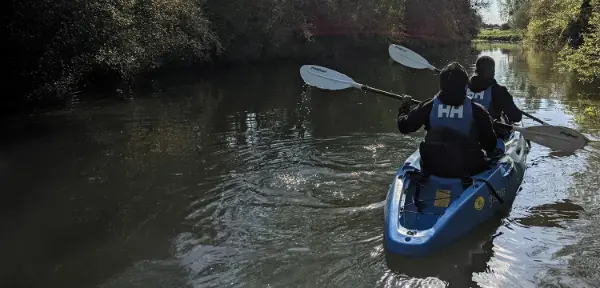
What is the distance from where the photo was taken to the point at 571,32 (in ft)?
72.3

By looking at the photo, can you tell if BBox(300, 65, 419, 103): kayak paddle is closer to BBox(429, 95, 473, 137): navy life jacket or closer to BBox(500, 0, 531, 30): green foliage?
BBox(429, 95, 473, 137): navy life jacket

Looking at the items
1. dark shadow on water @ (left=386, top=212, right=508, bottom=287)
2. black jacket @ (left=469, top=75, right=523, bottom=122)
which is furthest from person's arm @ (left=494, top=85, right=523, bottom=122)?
dark shadow on water @ (left=386, top=212, right=508, bottom=287)

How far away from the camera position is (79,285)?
152 inches

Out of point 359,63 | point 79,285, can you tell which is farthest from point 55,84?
point 359,63

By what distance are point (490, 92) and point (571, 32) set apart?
1889 centimetres

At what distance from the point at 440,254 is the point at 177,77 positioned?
50.0 feet

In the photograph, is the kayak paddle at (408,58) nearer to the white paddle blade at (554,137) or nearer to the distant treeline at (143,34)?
the white paddle blade at (554,137)

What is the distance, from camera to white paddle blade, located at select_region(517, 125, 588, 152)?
5.98m

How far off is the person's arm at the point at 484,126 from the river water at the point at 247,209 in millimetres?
825

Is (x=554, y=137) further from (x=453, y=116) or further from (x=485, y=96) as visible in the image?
(x=453, y=116)

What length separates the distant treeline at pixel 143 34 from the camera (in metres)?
11.0

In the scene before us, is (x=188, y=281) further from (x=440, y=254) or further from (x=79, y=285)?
(x=440, y=254)

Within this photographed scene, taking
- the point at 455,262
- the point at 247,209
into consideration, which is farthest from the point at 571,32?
the point at 455,262

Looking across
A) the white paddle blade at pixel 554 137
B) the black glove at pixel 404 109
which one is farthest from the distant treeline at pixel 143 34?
the white paddle blade at pixel 554 137
